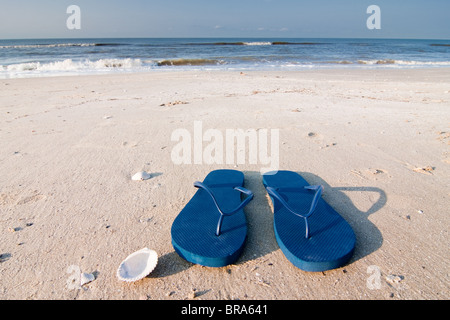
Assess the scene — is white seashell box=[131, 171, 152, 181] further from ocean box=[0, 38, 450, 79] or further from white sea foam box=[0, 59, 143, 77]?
white sea foam box=[0, 59, 143, 77]

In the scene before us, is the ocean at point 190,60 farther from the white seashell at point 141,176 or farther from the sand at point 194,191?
the white seashell at point 141,176

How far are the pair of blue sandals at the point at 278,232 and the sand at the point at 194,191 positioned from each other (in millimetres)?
71

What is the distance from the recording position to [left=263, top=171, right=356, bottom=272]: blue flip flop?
1286 millimetres

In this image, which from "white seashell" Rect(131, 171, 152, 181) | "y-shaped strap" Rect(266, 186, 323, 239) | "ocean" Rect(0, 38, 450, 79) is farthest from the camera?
"ocean" Rect(0, 38, 450, 79)

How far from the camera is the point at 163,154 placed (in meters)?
2.68

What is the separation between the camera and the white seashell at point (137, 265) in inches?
49.2

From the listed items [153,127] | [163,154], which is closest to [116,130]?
[153,127]

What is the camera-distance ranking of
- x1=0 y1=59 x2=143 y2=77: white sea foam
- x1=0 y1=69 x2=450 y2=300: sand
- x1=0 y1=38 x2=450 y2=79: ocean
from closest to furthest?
x1=0 y1=69 x2=450 y2=300: sand → x1=0 y1=59 x2=143 y2=77: white sea foam → x1=0 y1=38 x2=450 y2=79: ocean

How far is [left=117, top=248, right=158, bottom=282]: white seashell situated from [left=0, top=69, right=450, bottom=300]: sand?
1.6 inches

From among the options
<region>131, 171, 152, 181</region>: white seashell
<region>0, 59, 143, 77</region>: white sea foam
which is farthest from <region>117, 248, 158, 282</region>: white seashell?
<region>0, 59, 143, 77</region>: white sea foam

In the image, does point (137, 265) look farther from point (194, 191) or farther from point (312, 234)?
point (312, 234)

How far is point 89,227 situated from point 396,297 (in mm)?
1711

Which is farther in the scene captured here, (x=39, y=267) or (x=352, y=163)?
(x=352, y=163)
